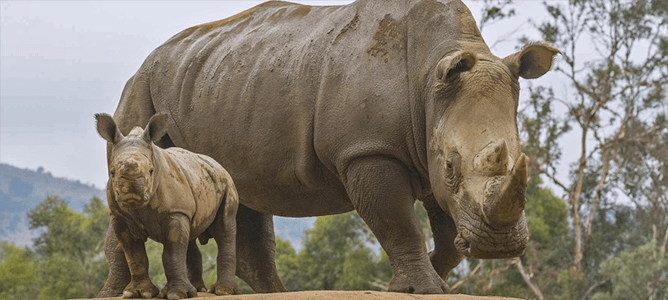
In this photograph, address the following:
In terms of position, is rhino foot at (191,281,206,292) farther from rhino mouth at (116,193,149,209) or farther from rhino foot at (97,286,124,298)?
rhino mouth at (116,193,149,209)

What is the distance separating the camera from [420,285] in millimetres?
6965

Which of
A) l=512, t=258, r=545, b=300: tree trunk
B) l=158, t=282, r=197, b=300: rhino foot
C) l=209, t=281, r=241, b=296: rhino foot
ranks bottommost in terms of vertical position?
l=158, t=282, r=197, b=300: rhino foot

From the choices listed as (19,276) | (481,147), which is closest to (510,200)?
(481,147)

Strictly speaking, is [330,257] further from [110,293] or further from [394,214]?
[394,214]

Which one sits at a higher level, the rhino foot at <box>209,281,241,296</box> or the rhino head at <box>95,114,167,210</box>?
the rhino head at <box>95,114,167,210</box>

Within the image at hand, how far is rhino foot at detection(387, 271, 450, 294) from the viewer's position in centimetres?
692

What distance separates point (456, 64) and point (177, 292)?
2.37m

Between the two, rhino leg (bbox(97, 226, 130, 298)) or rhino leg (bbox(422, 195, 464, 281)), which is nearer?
rhino leg (bbox(97, 226, 130, 298))

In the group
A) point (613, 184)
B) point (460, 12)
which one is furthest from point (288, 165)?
point (613, 184)

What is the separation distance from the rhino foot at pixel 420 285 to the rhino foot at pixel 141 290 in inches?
67.6

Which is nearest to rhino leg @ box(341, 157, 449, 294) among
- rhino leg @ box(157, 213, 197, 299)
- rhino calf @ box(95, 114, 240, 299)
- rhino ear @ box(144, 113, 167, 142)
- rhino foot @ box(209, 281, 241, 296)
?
rhino calf @ box(95, 114, 240, 299)

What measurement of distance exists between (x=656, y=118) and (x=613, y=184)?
3.22 meters

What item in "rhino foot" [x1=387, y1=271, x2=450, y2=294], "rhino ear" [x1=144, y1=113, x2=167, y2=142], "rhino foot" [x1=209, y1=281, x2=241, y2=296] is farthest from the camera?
"rhino foot" [x1=387, y1=271, x2=450, y2=294]

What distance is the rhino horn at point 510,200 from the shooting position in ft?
18.5
